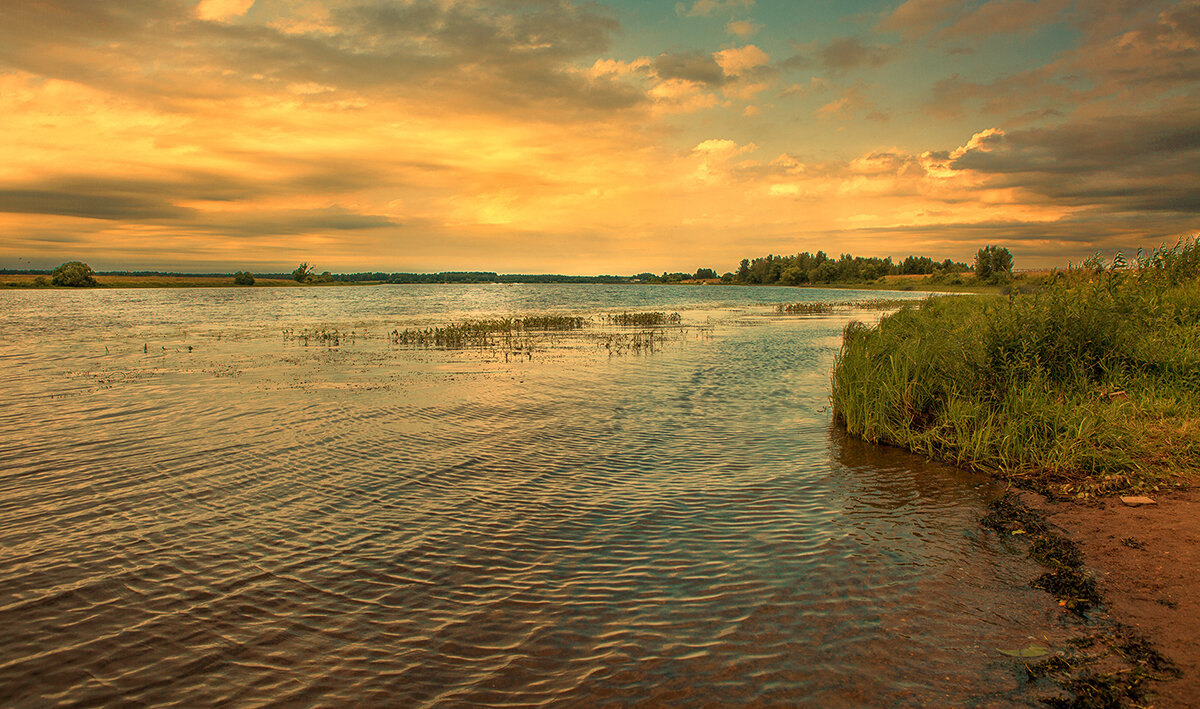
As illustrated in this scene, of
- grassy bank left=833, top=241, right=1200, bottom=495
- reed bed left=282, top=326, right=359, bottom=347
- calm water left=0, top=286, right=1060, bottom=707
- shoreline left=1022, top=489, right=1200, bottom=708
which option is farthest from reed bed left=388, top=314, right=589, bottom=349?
shoreline left=1022, top=489, right=1200, bottom=708

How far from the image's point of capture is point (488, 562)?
852 cm

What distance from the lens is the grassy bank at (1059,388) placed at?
11.1m

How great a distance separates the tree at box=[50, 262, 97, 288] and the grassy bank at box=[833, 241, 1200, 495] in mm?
183789

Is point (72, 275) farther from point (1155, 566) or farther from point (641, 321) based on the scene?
point (1155, 566)

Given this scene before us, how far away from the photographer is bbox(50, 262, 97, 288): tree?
13950cm

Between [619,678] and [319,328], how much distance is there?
159 ft

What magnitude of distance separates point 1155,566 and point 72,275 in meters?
191

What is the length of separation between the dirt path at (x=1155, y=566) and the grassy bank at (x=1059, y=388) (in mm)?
983

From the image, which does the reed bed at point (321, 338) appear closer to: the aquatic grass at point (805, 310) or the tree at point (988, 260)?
the aquatic grass at point (805, 310)

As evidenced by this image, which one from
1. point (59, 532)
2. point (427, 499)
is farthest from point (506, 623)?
point (59, 532)

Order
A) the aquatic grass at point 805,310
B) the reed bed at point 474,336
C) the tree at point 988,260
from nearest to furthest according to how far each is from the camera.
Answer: the reed bed at point 474,336, the aquatic grass at point 805,310, the tree at point 988,260

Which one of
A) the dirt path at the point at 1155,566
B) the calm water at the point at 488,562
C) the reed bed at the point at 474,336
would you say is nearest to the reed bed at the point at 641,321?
the reed bed at the point at 474,336

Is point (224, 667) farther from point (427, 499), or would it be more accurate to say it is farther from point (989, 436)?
point (989, 436)

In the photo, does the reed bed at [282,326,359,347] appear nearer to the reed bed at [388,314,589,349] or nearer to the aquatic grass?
the reed bed at [388,314,589,349]
